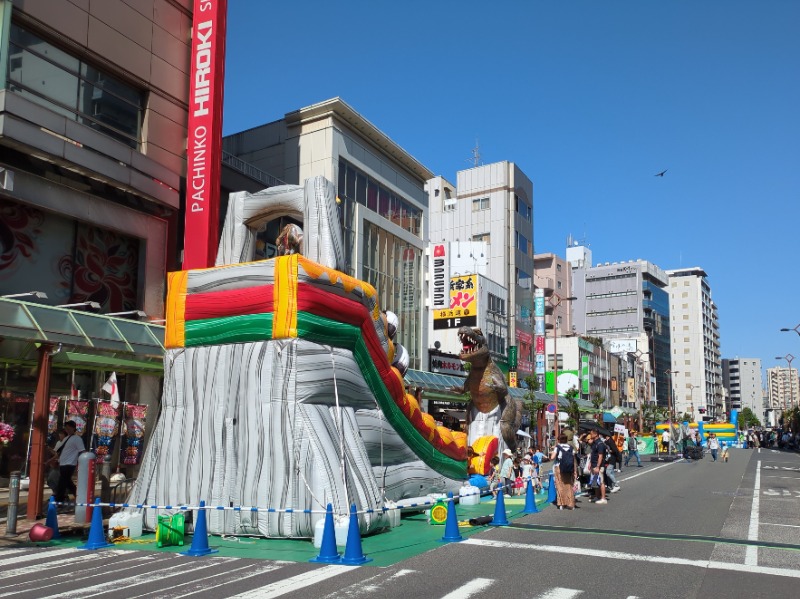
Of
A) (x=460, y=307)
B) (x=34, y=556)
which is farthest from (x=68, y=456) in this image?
(x=460, y=307)

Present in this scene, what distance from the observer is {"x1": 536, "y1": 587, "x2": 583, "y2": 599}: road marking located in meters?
7.29

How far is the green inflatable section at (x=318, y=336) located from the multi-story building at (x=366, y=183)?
1381 centimetres

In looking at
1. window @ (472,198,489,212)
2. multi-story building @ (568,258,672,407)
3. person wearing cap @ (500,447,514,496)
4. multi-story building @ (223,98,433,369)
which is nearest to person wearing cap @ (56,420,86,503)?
person wearing cap @ (500,447,514,496)

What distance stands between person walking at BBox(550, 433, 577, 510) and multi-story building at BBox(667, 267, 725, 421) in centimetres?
13539

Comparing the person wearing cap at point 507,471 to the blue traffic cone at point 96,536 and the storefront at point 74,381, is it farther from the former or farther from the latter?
the blue traffic cone at point 96,536

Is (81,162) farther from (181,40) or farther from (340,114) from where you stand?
(340,114)

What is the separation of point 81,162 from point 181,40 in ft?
20.5

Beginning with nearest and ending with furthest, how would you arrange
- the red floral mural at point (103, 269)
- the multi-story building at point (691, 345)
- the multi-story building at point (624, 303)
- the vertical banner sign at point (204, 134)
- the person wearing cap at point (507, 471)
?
the person wearing cap at point (507, 471) → the red floral mural at point (103, 269) → the vertical banner sign at point (204, 134) → the multi-story building at point (624, 303) → the multi-story building at point (691, 345)

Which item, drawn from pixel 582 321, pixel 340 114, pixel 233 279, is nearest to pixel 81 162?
pixel 233 279

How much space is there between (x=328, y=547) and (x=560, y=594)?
3.03 m

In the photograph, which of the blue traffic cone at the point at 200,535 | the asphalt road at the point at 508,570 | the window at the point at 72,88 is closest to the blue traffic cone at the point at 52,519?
the asphalt road at the point at 508,570

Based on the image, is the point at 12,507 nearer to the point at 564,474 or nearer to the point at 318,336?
the point at 318,336

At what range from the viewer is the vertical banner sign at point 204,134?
66.3 feet

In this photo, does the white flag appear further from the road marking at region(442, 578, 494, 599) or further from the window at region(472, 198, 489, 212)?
the window at region(472, 198, 489, 212)
